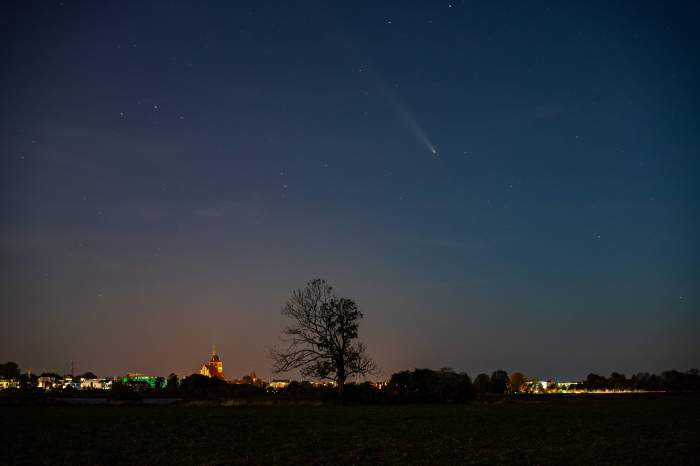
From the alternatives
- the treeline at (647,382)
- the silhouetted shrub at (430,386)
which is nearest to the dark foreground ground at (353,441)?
the silhouetted shrub at (430,386)

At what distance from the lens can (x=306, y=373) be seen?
5206 cm

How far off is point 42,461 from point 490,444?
13.1 meters

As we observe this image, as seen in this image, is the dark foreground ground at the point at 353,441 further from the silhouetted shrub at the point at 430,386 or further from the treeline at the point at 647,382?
the treeline at the point at 647,382

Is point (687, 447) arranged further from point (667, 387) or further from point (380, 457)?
point (667, 387)

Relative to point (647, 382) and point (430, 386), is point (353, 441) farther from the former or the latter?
point (647, 382)

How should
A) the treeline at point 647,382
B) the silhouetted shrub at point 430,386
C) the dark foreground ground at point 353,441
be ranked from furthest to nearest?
the treeline at point 647,382, the silhouetted shrub at point 430,386, the dark foreground ground at point 353,441

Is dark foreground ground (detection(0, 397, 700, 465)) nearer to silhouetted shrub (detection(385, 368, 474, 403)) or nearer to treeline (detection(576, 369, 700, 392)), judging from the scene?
silhouetted shrub (detection(385, 368, 474, 403))

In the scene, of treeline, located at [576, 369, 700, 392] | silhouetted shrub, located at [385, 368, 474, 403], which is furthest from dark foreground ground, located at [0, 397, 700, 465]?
treeline, located at [576, 369, 700, 392]

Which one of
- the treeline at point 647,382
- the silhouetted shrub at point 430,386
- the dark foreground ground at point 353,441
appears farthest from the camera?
the treeline at point 647,382

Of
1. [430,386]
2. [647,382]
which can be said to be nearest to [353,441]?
[430,386]

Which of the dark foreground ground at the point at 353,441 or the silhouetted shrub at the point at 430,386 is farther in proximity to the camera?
the silhouetted shrub at the point at 430,386

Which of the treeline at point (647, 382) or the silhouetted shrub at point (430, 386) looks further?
the treeline at point (647, 382)

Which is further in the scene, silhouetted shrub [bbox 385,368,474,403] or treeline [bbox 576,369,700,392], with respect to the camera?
treeline [bbox 576,369,700,392]

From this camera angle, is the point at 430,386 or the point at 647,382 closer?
the point at 430,386
